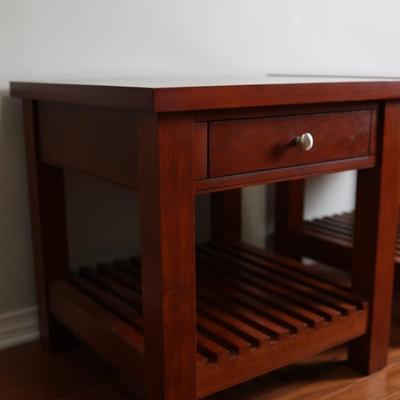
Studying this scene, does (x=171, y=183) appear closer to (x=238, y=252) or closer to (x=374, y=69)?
(x=238, y=252)

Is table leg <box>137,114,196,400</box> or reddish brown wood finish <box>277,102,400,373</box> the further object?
reddish brown wood finish <box>277,102,400,373</box>

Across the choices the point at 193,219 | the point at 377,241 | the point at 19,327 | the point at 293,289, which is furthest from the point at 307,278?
the point at 19,327

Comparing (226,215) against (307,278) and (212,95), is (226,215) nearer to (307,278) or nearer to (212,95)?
(307,278)

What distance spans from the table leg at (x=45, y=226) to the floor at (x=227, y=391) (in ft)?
0.22

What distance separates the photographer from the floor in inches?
43.3

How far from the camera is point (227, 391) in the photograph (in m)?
1.11

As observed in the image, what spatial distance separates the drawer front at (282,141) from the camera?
872mm

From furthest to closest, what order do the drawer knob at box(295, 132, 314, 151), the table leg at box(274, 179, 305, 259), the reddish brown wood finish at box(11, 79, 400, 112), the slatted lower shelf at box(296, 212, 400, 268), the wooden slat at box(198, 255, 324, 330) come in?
the table leg at box(274, 179, 305, 259) < the slatted lower shelf at box(296, 212, 400, 268) < the wooden slat at box(198, 255, 324, 330) < the drawer knob at box(295, 132, 314, 151) < the reddish brown wood finish at box(11, 79, 400, 112)

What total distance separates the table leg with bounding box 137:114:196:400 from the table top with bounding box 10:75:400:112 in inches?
1.0

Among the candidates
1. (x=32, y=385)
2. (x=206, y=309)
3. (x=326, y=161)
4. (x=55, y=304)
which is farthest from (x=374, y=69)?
(x=32, y=385)

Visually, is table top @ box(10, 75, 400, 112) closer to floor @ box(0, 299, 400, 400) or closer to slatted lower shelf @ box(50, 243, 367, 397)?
slatted lower shelf @ box(50, 243, 367, 397)

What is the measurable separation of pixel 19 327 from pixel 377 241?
76 cm

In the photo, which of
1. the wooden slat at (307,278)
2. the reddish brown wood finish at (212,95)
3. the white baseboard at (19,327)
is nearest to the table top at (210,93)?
the reddish brown wood finish at (212,95)

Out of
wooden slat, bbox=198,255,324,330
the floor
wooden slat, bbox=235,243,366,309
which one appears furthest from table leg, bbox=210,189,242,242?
the floor
